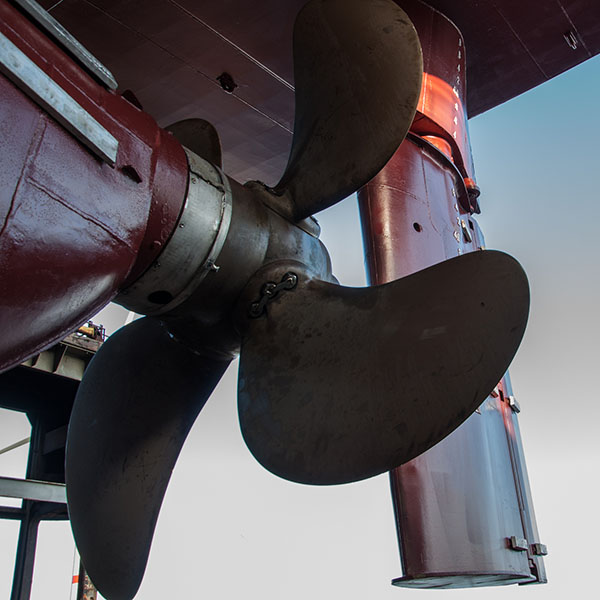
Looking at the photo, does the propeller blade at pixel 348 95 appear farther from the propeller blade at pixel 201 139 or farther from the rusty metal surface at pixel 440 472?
the rusty metal surface at pixel 440 472

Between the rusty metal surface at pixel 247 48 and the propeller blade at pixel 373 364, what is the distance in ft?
10.0

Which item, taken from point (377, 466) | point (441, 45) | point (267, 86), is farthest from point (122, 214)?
point (267, 86)

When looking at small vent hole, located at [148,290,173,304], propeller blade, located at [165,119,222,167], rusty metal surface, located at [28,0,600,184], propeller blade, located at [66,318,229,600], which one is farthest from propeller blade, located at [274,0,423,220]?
rusty metal surface, located at [28,0,600,184]

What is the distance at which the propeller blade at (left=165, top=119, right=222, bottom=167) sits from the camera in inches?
63.4

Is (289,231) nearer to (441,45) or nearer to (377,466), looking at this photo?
(377,466)

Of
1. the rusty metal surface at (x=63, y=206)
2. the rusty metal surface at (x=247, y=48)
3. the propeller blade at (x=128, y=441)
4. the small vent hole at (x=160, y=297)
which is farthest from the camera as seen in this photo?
the rusty metal surface at (x=247, y=48)

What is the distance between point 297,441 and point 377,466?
0.18 metres

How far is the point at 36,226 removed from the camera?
3.24ft

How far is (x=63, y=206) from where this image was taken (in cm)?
104

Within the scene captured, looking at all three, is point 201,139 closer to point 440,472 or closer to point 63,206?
point 63,206

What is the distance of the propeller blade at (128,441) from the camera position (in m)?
1.51

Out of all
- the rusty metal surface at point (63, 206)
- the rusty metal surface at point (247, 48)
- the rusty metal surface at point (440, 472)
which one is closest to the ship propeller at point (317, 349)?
the rusty metal surface at point (63, 206)

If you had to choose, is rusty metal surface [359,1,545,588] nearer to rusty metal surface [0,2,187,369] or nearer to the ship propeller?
the ship propeller

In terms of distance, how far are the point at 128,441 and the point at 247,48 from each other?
10.7 feet
